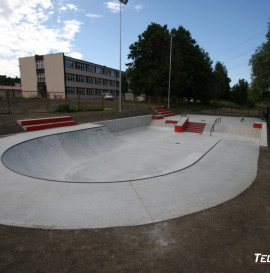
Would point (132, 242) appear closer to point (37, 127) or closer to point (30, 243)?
point (30, 243)

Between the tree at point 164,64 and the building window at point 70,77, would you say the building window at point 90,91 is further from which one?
the tree at point 164,64

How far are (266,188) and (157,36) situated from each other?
3313 cm

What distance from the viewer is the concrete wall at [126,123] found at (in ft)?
53.1

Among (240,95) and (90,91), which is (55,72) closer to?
(90,91)

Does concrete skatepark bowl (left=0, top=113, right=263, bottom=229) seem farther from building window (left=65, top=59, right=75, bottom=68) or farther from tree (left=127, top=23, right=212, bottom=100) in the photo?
building window (left=65, top=59, right=75, bottom=68)

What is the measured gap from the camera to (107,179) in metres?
7.03

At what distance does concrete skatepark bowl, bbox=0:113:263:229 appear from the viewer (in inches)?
160

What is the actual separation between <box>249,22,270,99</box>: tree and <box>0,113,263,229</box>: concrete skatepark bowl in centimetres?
1268

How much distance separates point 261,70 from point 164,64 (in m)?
15.0

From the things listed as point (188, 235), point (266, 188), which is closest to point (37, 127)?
point (188, 235)

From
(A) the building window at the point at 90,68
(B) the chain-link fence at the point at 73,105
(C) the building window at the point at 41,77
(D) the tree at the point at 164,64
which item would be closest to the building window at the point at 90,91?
(A) the building window at the point at 90,68

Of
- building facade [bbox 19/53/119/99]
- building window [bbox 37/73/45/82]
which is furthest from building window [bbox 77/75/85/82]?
building window [bbox 37/73/45/82]

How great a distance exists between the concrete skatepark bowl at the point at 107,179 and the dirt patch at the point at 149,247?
0.94ft

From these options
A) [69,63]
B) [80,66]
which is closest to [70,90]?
[69,63]
